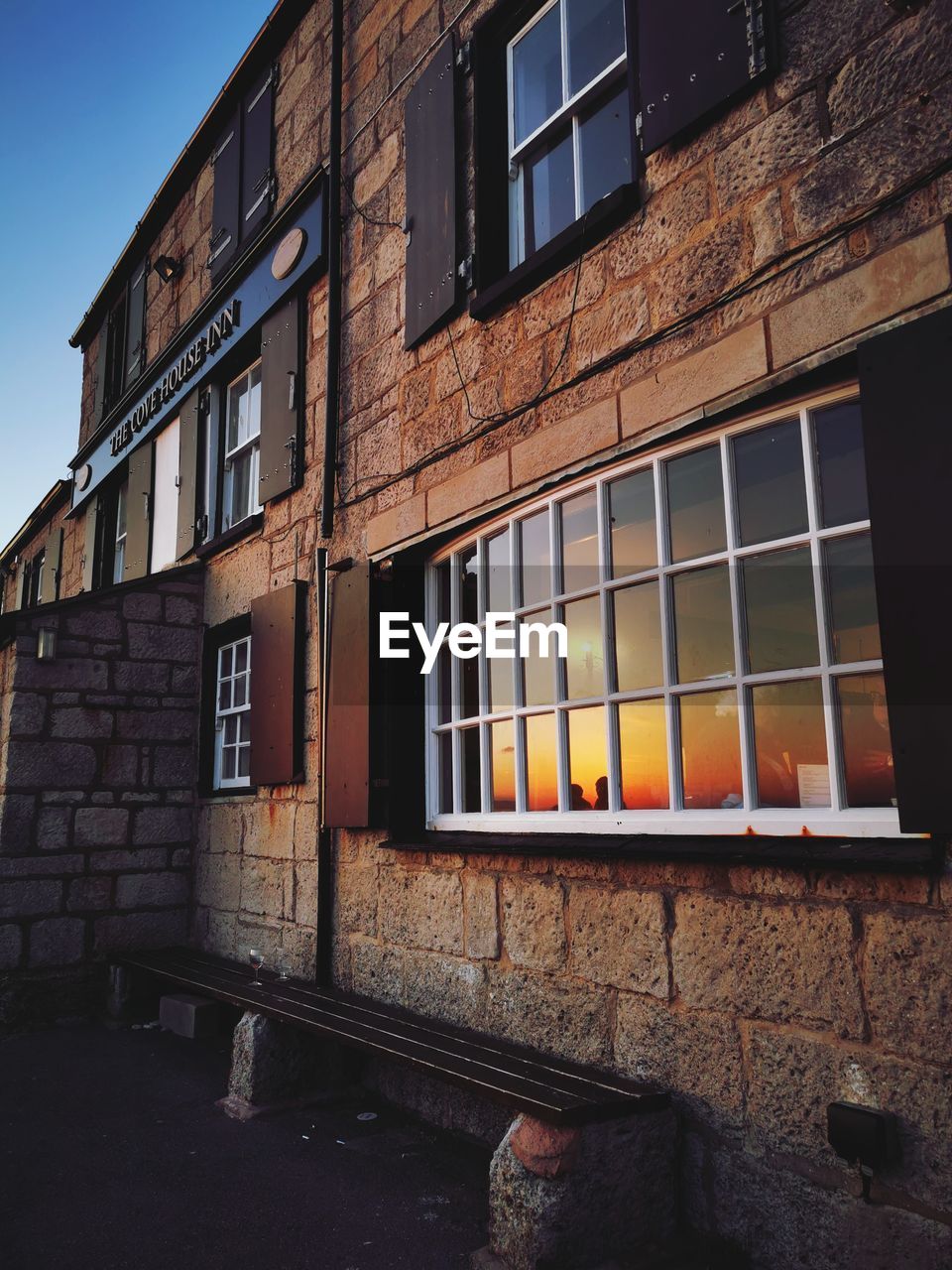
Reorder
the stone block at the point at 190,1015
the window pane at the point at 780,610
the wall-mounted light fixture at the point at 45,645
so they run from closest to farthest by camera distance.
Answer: the window pane at the point at 780,610
the stone block at the point at 190,1015
the wall-mounted light fixture at the point at 45,645

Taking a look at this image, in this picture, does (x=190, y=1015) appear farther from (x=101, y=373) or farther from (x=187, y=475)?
(x=101, y=373)

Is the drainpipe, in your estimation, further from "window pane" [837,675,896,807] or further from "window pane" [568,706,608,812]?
"window pane" [837,675,896,807]

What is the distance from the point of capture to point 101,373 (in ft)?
36.0

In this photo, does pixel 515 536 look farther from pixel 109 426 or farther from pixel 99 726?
pixel 109 426

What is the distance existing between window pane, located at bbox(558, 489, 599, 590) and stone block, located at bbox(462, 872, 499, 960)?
1.32m

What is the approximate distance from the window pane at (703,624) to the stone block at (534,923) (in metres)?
1.03

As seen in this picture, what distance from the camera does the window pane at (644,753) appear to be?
137 inches

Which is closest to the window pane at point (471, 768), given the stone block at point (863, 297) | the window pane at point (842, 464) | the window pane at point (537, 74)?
the window pane at point (842, 464)

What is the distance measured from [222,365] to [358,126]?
7.65 ft

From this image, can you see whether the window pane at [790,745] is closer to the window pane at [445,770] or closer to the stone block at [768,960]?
the stone block at [768,960]

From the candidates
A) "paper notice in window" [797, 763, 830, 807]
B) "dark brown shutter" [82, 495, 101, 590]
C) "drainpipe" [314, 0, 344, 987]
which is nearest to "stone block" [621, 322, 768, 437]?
"paper notice in window" [797, 763, 830, 807]

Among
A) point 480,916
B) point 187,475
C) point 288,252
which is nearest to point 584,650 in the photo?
point 480,916

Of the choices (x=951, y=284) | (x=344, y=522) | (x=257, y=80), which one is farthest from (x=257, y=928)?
(x=257, y=80)

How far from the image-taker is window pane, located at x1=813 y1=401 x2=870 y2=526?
2.93 m
